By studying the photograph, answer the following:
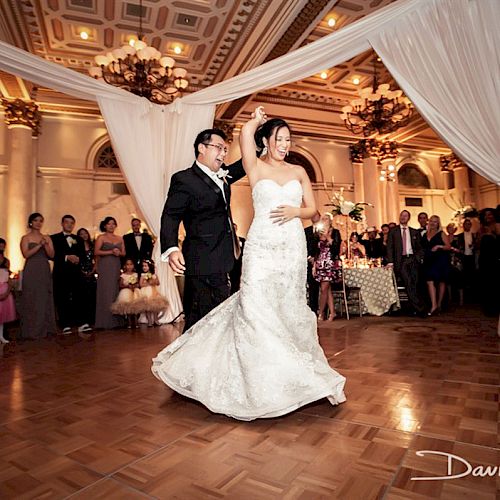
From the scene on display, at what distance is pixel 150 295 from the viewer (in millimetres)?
5500

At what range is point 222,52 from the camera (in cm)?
784

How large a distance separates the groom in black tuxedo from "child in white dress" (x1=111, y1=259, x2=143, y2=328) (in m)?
3.17

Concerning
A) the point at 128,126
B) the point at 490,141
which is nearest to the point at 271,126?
the point at 490,141

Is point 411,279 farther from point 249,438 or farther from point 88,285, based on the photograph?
point 249,438

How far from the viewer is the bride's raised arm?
81.0 inches

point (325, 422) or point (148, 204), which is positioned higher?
point (148, 204)

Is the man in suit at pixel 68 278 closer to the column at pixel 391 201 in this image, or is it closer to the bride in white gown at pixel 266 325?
the bride in white gown at pixel 266 325

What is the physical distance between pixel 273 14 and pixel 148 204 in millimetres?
4154

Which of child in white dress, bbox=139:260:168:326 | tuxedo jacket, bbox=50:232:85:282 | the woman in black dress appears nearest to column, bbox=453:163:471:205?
the woman in black dress

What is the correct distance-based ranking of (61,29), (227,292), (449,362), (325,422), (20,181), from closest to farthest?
(325,422) → (227,292) → (449,362) → (61,29) → (20,181)

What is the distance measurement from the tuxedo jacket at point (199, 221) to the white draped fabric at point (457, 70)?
161 cm

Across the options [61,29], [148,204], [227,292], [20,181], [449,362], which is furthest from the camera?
[20,181]

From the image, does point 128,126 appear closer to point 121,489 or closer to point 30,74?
point 30,74

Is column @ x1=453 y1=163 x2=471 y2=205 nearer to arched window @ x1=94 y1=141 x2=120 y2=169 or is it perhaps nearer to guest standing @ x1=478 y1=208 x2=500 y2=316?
guest standing @ x1=478 y1=208 x2=500 y2=316
